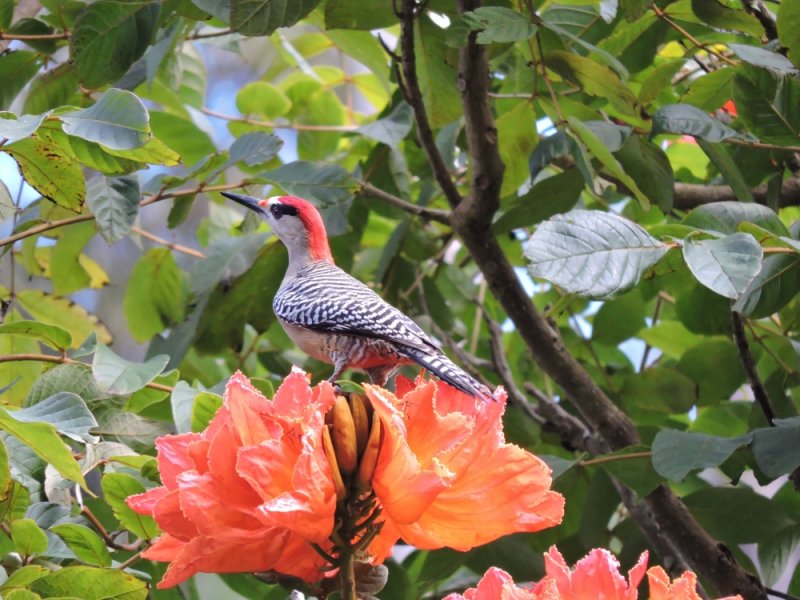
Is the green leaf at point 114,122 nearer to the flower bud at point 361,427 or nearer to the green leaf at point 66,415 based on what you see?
the green leaf at point 66,415

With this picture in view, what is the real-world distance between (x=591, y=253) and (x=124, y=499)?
0.79 metres

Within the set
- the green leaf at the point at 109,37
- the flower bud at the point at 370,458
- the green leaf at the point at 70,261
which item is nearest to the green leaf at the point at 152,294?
the green leaf at the point at 70,261

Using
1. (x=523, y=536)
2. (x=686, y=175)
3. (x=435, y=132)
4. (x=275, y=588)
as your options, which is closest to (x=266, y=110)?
(x=435, y=132)

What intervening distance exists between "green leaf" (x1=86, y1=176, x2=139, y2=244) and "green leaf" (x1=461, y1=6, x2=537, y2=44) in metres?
0.69

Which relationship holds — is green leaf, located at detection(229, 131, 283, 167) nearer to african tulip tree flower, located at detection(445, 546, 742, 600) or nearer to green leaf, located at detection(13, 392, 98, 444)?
green leaf, located at detection(13, 392, 98, 444)

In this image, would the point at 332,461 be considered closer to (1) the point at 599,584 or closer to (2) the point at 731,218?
(1) the point at 599,584

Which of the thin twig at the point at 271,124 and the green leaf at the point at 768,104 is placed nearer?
the green leaf at the point at 768,104

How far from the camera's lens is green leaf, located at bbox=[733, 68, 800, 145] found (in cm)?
209

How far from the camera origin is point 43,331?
5.87ft

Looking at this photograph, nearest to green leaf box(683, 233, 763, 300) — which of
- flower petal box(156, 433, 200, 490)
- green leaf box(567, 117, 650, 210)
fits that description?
green leaf box(567, 117, 650, 210)

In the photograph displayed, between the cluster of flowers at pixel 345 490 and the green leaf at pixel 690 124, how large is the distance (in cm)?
102

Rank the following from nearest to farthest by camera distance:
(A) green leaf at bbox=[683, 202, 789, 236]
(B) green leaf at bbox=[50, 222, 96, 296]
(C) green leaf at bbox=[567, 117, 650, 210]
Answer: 1. (A) green leaf at bbox=[683, 202, 789, 236]
2. (C) green leaf at bbox=[567, 117, 650, 210]
3. (B) green leaf at bbox=[50, 222, 96, 296]

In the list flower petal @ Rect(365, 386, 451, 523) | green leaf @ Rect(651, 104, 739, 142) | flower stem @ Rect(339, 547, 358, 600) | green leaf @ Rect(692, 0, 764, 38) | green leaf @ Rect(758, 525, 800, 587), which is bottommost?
green leaf @ Rect(758, 525, 800, 587)

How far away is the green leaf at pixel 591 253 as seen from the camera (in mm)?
1543
